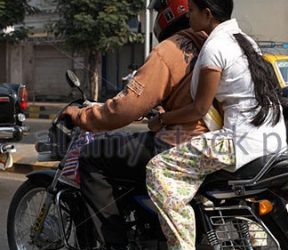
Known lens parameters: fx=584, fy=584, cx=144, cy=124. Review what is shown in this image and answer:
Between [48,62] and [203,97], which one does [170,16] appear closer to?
[203,97]

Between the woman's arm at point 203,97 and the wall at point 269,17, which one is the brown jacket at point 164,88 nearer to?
the woman's arm at point 203,97

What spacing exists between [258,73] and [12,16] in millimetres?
15651

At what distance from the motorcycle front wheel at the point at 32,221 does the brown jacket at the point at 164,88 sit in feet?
2.51

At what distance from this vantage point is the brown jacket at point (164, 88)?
267 cm

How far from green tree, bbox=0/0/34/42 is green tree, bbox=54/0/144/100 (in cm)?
146

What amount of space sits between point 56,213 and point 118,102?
83cm

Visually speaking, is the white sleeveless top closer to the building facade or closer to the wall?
the wall

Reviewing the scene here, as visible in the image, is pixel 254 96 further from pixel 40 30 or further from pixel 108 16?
pixel 40 30

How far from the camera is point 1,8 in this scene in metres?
16.6

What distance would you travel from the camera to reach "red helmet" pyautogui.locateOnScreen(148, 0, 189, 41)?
288 centimetres

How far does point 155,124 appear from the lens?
2863 millimetres

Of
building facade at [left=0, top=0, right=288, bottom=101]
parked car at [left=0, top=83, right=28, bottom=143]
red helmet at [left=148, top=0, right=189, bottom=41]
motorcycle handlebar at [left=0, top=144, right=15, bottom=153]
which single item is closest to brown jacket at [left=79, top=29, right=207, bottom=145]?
red helmet at [left=148, top=0, right=189, bottom=41]

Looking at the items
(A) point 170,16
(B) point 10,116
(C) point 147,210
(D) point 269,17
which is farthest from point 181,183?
(D) point 269,17

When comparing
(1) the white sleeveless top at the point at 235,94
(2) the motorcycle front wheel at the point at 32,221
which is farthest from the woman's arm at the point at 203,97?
(2) the motorcycle front wheel at the point at 32,221
